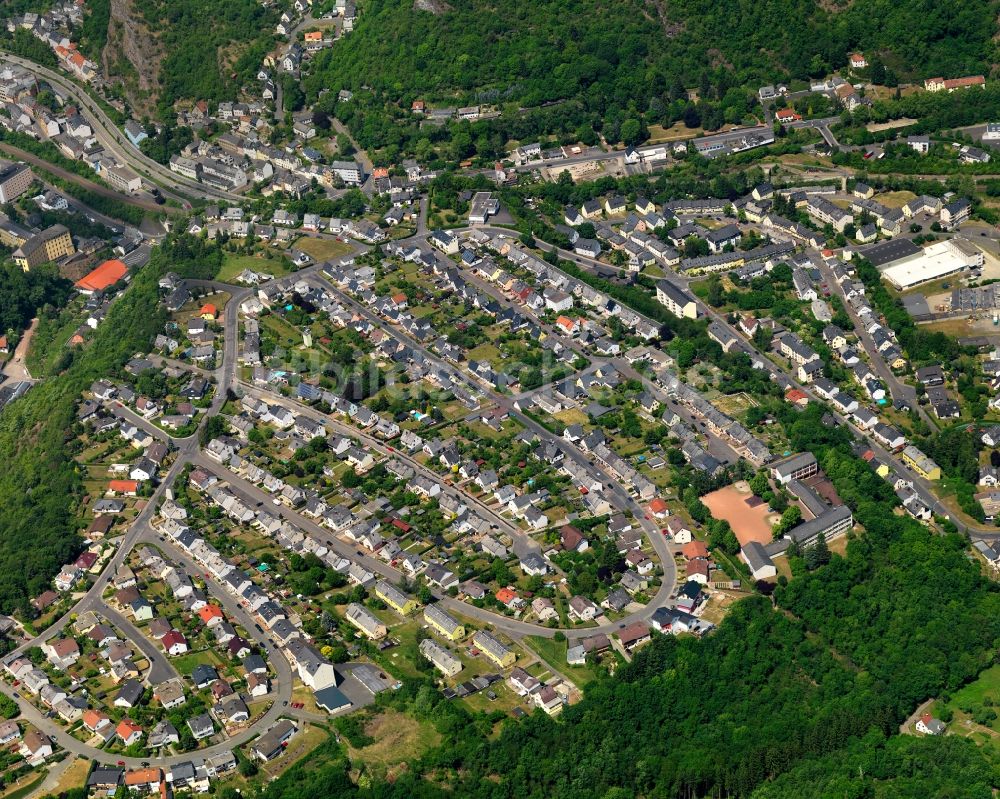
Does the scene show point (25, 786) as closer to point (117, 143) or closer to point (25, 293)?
point (25, 293)

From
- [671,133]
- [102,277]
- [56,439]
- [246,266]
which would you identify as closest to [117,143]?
[102,277]

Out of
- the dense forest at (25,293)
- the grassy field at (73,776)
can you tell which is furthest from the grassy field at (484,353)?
the grassy field at (73,776)

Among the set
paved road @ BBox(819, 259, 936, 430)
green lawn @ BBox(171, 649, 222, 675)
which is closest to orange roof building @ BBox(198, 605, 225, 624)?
green lawn @ BBox(171, 649, 222, 675)

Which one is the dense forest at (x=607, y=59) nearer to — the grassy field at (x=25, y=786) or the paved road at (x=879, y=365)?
the paved road at (x=879, y=365)

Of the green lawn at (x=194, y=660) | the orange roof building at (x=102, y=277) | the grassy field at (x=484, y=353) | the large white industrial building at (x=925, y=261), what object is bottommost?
the large white industrial building at (x=925, y=261)

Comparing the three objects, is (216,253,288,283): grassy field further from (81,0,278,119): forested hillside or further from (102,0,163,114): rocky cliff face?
(102,0,163,114): rocky cliff face
